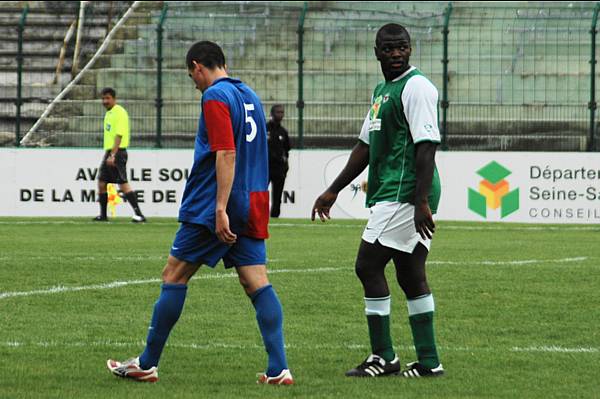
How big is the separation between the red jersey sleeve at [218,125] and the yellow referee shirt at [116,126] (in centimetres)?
1462

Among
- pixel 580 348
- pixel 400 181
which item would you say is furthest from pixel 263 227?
pixel 580 348

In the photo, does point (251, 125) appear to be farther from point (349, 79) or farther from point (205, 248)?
point (349, 79)

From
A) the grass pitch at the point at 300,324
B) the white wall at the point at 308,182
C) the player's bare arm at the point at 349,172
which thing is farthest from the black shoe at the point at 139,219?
the player's bare arm at the point at 349,172

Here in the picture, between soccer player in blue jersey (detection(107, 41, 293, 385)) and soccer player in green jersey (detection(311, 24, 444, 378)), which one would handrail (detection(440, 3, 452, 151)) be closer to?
soccer player in green jersey (detection(311, 24, 444, 378))

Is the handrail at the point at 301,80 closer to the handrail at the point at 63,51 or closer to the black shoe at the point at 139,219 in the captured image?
the black shoe at the point at 139,219

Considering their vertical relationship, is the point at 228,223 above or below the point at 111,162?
above

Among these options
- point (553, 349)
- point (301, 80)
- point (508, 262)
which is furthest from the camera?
point (301, 80)

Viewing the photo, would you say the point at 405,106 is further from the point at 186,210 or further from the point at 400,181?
the point at 186,210

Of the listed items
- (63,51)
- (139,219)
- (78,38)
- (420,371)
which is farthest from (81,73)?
(420,371)

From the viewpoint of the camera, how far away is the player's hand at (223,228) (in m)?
7.17

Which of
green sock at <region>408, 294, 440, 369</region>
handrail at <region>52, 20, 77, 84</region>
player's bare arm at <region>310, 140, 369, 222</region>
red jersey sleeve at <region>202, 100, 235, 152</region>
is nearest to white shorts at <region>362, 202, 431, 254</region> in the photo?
green sock at <region>408, 294, 440, 369</region>

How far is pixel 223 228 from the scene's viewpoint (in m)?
7.18

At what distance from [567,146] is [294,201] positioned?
5016mm

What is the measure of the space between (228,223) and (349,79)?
20.9 metres
